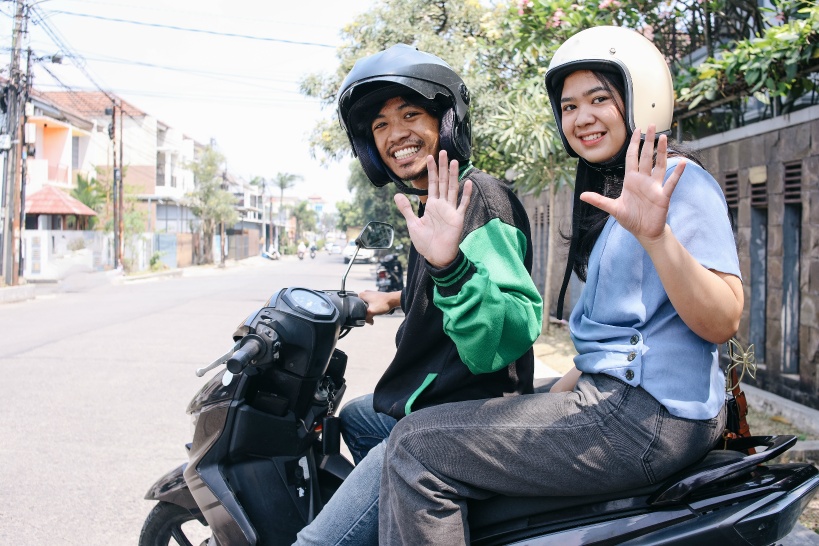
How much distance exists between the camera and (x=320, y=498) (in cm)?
241

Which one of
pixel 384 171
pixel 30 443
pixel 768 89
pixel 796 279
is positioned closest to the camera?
pixel 384 171

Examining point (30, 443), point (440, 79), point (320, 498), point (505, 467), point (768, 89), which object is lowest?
point (30, 443)

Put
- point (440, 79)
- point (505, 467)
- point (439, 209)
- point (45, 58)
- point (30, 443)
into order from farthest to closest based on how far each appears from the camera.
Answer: point (45, 58) → point (30, 443) → point (440, 79) → point (439, 209) → point (505, 467)

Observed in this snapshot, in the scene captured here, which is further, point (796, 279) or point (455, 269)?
point (796, 279)

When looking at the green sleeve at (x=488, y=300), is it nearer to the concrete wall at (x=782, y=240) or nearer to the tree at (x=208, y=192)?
the concrete wall at (x=782, y=240)

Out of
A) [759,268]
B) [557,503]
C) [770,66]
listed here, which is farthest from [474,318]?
[759,268]

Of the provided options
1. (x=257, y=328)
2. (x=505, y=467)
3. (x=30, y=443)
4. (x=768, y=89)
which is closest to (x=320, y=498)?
(x=257, y=328)

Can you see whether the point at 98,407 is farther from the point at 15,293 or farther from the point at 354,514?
the point at 15,293

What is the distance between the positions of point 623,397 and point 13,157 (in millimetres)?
20221

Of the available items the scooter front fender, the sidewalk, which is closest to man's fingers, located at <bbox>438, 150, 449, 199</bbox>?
the scooter front fender

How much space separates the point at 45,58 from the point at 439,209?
21.0 meters

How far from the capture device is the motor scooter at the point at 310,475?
162 centimetres

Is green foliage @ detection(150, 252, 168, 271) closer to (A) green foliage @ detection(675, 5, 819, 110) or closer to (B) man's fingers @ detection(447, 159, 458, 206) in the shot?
(A) green foliage @ detection(675, 5, 819, 110)

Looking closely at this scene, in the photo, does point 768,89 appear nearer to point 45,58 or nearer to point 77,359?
point 77,359
